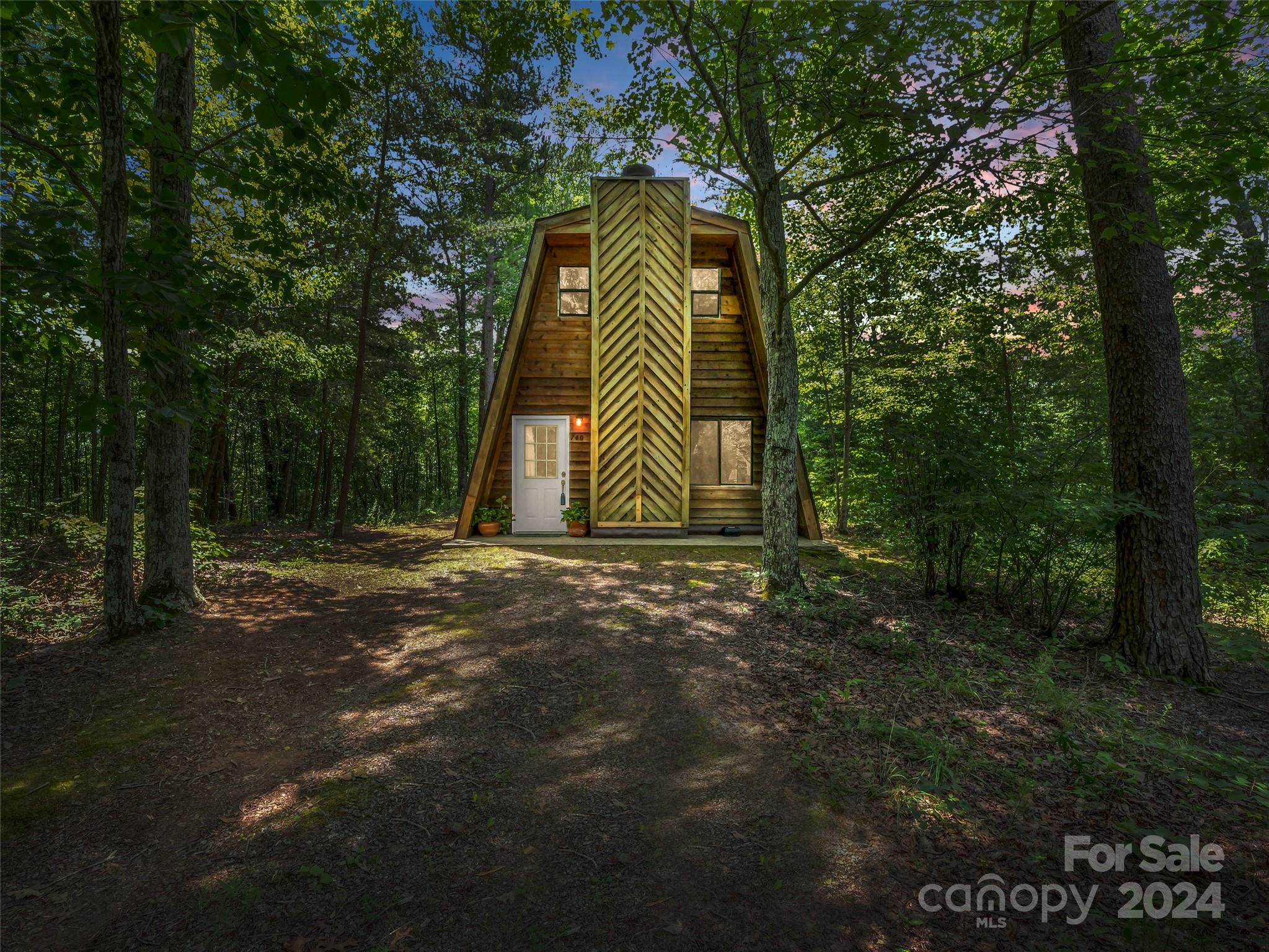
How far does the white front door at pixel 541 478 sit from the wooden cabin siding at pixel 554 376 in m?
0.13

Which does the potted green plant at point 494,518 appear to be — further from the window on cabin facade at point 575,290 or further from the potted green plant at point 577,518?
the window on cabin facade at point 575,290

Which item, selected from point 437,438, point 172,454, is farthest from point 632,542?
point 437,438

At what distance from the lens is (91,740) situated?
10.8ft

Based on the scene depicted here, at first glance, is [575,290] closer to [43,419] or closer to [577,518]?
[577,518]

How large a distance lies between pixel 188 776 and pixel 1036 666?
6035mm

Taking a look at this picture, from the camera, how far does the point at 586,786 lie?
2.96 m

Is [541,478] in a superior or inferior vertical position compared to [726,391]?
inferior

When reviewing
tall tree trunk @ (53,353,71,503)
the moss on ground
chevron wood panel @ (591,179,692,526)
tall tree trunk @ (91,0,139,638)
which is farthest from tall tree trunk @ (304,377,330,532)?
the moss on ground

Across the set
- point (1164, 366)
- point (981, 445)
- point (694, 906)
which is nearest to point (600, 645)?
point (694, 906)

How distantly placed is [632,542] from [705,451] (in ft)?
8.36

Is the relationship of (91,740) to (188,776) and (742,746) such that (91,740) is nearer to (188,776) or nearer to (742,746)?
(188,776)

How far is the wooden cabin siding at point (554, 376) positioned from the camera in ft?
35.6

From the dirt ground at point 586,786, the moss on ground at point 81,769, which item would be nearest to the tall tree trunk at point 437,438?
the dirt ground at point 586,786

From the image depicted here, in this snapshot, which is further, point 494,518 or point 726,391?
point 726,391
